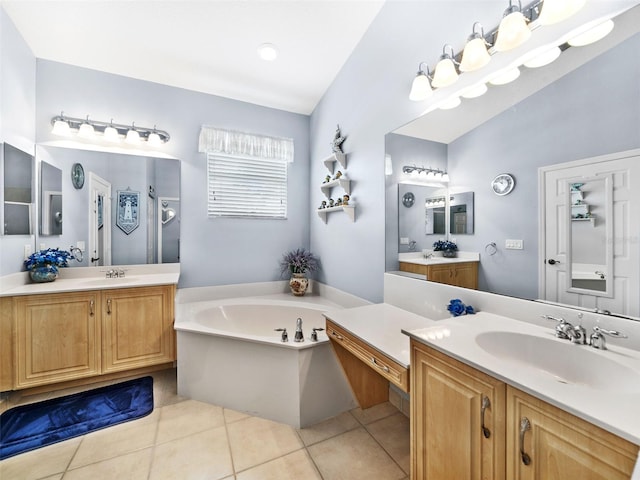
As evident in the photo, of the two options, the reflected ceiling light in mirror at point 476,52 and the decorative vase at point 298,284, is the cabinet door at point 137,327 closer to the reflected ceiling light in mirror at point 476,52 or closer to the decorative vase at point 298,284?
the decorative vase at point 298,284

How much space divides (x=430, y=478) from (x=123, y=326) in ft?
7.67

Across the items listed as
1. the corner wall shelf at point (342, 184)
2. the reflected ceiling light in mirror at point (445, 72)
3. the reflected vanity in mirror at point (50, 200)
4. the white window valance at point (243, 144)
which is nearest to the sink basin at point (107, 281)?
the reflected vanity in mirror at point (50, 200)

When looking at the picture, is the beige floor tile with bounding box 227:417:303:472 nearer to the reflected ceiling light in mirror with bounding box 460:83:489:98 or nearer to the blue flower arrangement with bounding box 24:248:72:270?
the blue flower arrangement with bounding box 24:248:72:270

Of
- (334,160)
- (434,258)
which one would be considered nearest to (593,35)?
(434,258)

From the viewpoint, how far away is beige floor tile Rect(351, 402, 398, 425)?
1880 millimetres

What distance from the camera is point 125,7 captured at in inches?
77.9

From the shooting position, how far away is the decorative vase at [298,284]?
3.04m

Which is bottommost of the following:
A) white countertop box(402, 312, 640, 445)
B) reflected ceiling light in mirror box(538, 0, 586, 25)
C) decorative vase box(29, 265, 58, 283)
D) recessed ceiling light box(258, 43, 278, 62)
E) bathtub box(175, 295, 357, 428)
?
bathtub box(175, 295, 357, 428)

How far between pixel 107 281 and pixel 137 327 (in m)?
0.54

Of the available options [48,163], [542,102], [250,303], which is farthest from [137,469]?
[542,102]

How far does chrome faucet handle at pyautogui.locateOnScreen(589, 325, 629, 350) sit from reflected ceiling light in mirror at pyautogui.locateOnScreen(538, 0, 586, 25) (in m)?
1.19

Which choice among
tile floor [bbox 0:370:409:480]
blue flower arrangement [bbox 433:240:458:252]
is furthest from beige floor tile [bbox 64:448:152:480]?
blue flower arrangement [bbox 433:240:458:252]

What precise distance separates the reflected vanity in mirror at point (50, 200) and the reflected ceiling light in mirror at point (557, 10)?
349 cm

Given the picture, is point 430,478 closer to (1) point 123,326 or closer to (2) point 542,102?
(2) point 542,102
